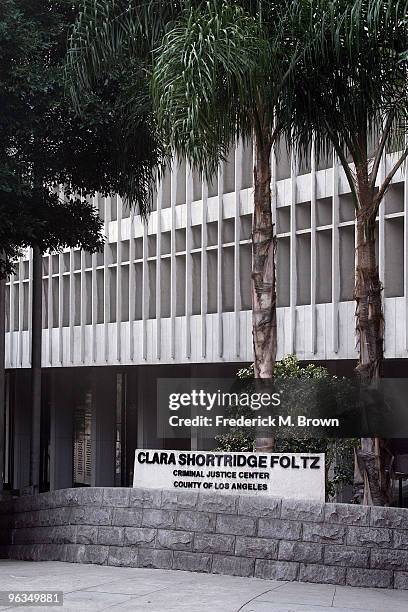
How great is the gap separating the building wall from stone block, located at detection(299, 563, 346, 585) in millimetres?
11217

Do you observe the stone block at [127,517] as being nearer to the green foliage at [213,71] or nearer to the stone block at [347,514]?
the stone block at [347,514]

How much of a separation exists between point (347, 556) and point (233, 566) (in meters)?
1.37

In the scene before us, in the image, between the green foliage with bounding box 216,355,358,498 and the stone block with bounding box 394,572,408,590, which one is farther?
the green foliage with bounding box 216,355,358,498

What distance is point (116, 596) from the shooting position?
12242mm

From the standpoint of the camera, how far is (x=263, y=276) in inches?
585

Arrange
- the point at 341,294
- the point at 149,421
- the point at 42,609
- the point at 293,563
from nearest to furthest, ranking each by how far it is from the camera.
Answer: the point at 42,609
the point at 293,563
the point at 341,294
the point at 149,421

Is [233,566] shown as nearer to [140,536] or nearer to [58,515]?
[140,536]

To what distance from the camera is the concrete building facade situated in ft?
95.5

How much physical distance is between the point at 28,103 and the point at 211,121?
15.7ft

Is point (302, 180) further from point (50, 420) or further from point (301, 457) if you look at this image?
point (50, 420)

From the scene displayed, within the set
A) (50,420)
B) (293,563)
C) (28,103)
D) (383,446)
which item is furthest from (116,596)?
(50,420)

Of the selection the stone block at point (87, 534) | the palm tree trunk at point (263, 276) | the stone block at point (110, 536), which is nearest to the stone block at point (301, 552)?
the palm tree trunk at point (263, 276)

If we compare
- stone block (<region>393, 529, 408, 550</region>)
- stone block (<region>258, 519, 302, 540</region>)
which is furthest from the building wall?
stone block (<region>393, 529, 408, 550</region>)

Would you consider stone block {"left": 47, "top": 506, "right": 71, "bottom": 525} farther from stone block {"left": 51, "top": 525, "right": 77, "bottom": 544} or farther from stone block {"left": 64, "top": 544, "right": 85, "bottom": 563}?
stone block {"left": 64, "top": 544, "right": 85, "bottom": 563}
